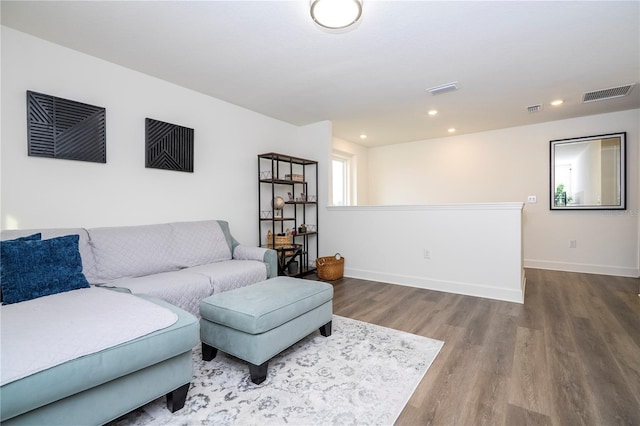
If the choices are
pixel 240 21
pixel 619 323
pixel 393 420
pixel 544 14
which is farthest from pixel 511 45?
pixel 393 420

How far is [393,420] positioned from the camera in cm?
141

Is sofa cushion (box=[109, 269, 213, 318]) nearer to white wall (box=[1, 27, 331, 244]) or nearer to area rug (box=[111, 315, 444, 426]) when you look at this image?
area rug (box=[111, 315, 444, 426])

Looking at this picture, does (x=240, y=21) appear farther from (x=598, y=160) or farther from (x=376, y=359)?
(x=598, y=160)

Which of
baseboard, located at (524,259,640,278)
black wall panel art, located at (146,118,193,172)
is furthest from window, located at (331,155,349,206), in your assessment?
baseboard, located at (524,259,640,278)

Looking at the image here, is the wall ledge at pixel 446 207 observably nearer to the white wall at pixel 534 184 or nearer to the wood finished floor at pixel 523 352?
the wood finished floor at pixel 523 352

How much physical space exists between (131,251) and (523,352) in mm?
3110

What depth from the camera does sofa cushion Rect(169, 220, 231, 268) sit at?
9.21 feet

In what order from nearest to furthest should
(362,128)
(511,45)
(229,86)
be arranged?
1. (511,45)
2. (229,86)
3. (362,128)

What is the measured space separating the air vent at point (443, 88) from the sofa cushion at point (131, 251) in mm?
3229

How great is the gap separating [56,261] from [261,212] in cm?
255

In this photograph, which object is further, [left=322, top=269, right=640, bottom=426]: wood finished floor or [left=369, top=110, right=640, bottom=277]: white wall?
[left=369, top=110, right=640, bottom=277]: white wall

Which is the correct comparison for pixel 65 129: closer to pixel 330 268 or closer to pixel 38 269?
pixel 38 269

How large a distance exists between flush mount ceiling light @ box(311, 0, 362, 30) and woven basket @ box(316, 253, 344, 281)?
2.92 meters

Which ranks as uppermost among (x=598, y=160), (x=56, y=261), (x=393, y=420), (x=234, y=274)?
(x=598, y=160)
